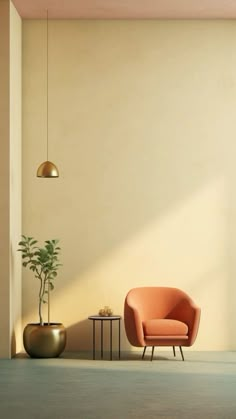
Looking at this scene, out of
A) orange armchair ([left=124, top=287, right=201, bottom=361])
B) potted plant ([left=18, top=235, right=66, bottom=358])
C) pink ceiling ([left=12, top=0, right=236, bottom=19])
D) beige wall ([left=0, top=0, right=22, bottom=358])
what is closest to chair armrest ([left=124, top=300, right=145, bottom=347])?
orange armchair ([left=124, top=287, right=201, bottom=361])

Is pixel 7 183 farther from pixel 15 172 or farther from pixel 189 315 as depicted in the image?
pixel 189 315

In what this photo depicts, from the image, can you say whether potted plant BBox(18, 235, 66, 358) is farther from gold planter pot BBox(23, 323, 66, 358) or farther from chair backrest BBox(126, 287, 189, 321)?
chair backrest BBox(126, 287, 189, 321)

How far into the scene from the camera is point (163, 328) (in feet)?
33.0

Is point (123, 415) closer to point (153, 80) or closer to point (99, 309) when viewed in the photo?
point (99, 309)

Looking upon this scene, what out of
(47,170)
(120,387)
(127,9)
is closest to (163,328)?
(120,387)

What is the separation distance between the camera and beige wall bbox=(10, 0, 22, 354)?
412 inches

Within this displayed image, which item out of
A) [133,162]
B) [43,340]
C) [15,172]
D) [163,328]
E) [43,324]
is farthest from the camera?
[133,162]

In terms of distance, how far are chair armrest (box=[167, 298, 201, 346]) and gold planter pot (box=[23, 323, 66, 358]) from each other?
1.33m

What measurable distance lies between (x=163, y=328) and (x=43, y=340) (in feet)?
4.42

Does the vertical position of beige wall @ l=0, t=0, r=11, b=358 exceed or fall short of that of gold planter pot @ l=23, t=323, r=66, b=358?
it exceeds it

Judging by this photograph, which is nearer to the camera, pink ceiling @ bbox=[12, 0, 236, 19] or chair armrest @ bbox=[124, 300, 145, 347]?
chair armrest @ bbox=[124, 300, 145, 347]

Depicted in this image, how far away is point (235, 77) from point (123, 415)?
5666 millimetres

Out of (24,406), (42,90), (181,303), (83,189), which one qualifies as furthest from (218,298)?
(24,406)

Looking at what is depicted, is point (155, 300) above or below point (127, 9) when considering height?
below
